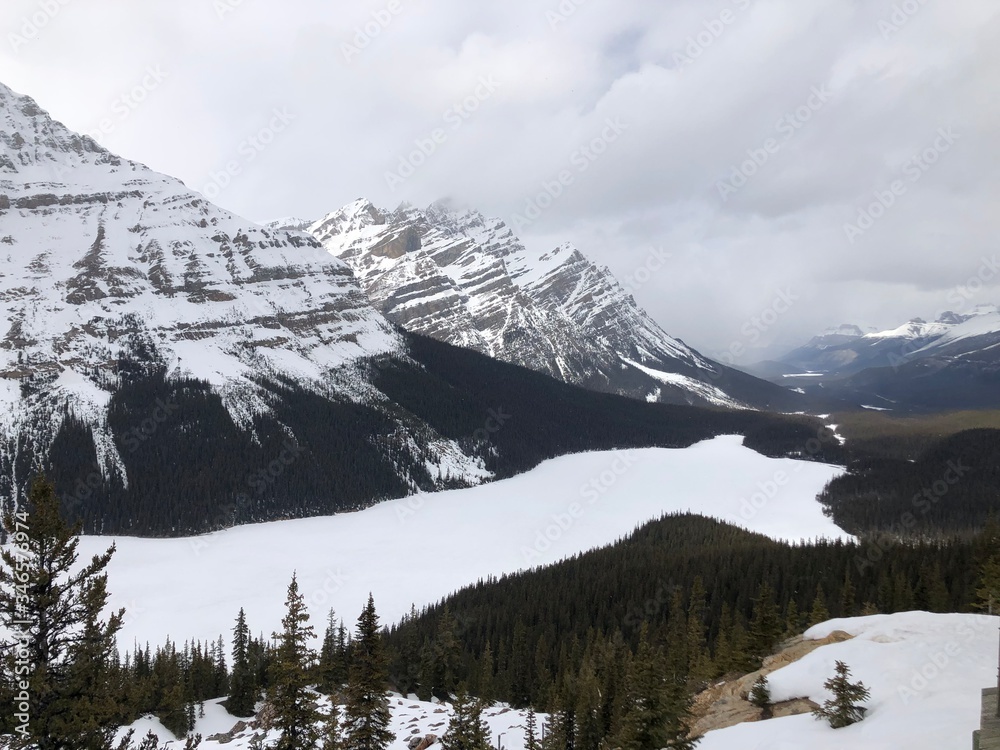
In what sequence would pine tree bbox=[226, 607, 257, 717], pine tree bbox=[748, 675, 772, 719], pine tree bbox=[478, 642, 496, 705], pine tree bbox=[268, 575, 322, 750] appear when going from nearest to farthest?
pine tree bbox=[268, 575, 322, 750] < pine tree bbox=[748, 675, 772, 719] < pine tree bbox=[478, 642, 496, 705] < pine tree bbox=[226, 607, 257, 717]

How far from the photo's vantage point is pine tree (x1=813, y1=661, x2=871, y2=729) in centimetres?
1752

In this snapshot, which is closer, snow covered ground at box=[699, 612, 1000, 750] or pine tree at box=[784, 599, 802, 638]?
→ snow covered ground at box=[699, 612, 1000, 750]

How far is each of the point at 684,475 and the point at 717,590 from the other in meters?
101

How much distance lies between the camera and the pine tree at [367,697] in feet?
77.2

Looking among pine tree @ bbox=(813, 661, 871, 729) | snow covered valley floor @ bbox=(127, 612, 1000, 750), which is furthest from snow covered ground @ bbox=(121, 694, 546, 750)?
pine tree @ bbox=(813, 661, 871, 729)

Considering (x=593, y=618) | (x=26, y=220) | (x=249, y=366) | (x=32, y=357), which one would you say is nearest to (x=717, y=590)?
(x=593, y=618)

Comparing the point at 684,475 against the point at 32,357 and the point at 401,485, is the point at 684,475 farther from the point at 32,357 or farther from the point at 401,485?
the point at 32,357

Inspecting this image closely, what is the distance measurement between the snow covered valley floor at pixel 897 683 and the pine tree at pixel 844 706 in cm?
32

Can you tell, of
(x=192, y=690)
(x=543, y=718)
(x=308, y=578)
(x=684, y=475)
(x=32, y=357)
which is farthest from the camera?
(x=684, y=475)

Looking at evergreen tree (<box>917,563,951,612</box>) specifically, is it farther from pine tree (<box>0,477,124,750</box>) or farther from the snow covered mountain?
the snow covered mountain

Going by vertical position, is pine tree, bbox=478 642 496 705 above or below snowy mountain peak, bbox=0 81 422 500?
below

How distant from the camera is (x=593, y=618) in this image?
70375 mm

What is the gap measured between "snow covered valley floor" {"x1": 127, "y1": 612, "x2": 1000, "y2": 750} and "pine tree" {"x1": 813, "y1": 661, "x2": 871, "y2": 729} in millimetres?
320

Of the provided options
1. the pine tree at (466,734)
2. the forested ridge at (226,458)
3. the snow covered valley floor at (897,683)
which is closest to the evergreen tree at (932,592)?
the snow covered valley floor at (897,683)
